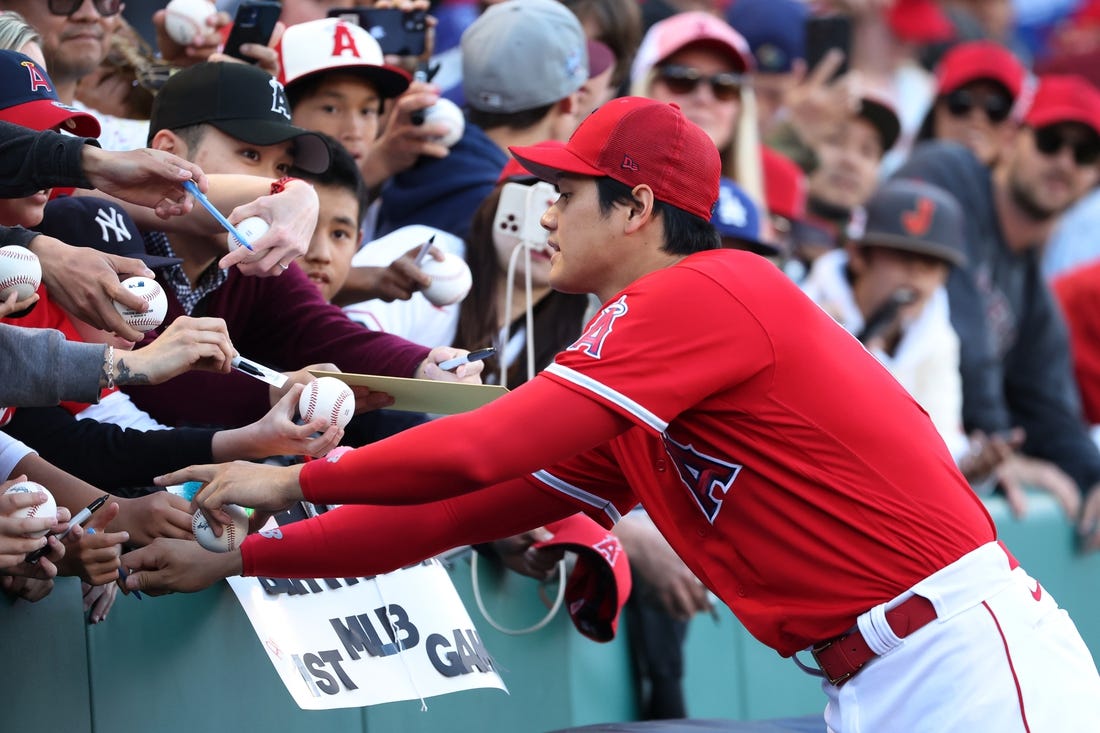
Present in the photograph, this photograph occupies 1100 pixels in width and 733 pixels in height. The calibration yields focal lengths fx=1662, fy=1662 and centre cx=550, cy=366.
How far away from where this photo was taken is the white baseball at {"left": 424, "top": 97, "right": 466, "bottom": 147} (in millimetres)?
5500

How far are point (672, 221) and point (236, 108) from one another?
4.21 ft

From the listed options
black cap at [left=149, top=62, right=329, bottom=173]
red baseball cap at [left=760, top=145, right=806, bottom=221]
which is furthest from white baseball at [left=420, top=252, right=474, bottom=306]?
red baseball cap at [left=760, top=145, right=806, bottom=221]

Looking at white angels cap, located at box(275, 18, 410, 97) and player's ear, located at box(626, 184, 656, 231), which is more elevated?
player's ear, located at box(626, 184, 656, 231)

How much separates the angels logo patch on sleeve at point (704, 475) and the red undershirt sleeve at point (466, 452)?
35 cm

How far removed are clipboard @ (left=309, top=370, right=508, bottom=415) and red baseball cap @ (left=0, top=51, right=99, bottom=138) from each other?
0.74 metres

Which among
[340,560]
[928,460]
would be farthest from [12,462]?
[928,460]

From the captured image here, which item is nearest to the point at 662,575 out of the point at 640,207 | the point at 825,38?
the point at 640,207

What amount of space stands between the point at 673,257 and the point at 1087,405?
20.8 feet

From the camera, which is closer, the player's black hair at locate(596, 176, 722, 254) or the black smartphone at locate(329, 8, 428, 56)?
the player's black hair at locate(596, 176, 722, 254)

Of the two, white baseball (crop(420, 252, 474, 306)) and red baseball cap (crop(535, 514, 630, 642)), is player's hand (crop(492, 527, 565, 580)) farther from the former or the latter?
white baseball (crop(420, 252, 474, 306))

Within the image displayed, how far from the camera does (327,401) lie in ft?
11.3

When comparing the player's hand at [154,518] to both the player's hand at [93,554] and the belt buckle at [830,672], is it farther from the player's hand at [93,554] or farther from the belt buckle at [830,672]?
the belt buckle at [830,672]

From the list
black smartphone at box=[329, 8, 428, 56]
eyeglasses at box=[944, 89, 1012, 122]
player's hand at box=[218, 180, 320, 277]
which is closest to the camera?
player's hand at box=[218, 180, 320, 277]

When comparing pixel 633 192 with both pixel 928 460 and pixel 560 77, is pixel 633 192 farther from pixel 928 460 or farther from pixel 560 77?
pixel 560 77
